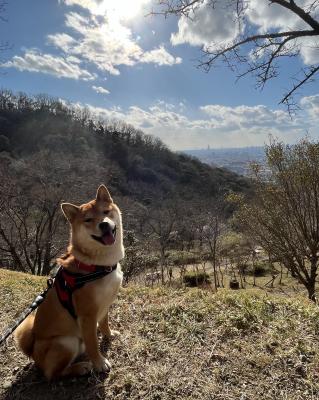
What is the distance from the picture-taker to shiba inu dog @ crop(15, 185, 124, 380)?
4.04m

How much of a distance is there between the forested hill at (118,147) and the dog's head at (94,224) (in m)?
79.1

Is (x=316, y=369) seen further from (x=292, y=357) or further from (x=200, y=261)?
(x=200, y=261)

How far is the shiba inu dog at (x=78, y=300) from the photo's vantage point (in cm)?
404

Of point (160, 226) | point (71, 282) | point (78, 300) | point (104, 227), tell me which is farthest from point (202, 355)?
point (160, 226)

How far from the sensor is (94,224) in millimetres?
4316

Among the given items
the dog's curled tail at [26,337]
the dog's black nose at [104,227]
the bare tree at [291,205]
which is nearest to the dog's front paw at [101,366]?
the dog's curled tail at [26,337]

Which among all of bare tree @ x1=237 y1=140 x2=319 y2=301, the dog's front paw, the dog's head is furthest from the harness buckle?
bare tree @ x1=237 y1=140 x2=319 y2=301

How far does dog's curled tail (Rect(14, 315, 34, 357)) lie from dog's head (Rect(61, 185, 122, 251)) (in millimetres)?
1109

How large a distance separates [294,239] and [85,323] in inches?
574

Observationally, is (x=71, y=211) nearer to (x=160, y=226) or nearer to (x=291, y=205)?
(x=291, y=205)

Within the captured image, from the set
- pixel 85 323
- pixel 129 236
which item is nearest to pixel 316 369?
pixel 85 323

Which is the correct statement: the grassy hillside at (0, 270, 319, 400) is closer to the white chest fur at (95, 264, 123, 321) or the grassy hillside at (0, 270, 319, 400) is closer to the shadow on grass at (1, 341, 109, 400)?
the shadow on grass at (1, 341, 109, 400)

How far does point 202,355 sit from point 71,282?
5.99 ft

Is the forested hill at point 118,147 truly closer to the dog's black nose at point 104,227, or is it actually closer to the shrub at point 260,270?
the shrub at point 260,270
